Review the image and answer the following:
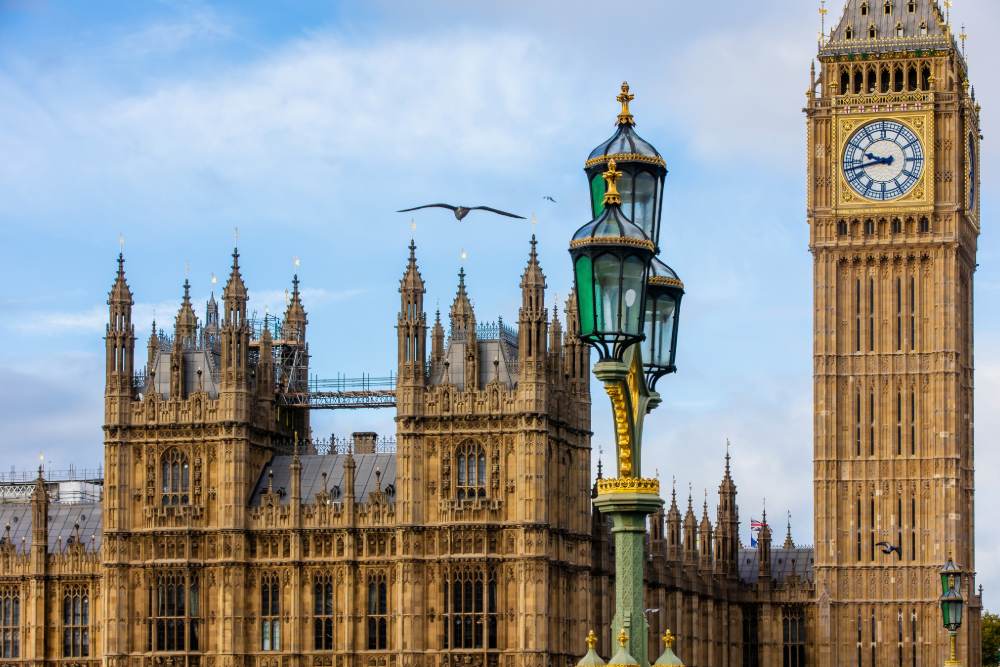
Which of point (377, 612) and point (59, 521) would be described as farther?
point (59, 521)

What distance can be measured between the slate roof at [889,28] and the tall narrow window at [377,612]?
47752 mm

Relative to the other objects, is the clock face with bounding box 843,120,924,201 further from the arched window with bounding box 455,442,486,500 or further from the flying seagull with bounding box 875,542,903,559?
the arched window with bounding box 455,442,486,500

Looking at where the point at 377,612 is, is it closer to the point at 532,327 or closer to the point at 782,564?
the point at 532,327

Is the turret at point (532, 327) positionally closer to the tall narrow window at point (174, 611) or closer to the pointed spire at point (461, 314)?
the pointed spire at point (461, 314)

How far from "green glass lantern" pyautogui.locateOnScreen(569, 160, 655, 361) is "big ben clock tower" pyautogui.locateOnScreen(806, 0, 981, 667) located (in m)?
99.2

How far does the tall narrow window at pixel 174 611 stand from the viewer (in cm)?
10288

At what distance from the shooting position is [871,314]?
130750 millimetres

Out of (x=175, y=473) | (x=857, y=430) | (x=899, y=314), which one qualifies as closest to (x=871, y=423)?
(x=857, y=430)

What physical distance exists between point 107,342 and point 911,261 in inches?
1920

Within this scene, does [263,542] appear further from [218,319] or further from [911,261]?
[911,261]

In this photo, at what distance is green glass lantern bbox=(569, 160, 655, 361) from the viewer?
3241 centimetres

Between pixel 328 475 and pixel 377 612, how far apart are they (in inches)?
297

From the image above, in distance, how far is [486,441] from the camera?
9956 cm

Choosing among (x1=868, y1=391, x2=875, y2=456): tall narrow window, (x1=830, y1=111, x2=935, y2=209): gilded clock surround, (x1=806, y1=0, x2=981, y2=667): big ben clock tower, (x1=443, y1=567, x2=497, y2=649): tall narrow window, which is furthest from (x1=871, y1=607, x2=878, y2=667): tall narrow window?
(x1=443, y1=567, x2=497, y2=649): tall narrow window
